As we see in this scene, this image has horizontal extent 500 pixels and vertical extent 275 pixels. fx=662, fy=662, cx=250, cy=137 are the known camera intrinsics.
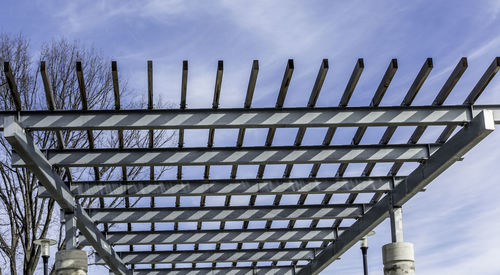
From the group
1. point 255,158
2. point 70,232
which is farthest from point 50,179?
point 255,158

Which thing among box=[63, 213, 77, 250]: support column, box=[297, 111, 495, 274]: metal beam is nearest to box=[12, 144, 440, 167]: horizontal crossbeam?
box=[297, 111, 495, 274]: metal beam

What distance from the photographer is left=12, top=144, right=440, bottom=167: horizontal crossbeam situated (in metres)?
10.8

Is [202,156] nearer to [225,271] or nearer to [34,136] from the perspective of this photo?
[225,271]

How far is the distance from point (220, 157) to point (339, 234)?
234 inches

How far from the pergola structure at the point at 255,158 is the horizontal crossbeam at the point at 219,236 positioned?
23 mm

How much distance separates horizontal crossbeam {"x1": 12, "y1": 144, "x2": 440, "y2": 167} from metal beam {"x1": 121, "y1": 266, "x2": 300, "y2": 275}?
26.1ft

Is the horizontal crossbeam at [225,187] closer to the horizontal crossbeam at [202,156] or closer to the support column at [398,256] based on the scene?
the support column at [398,256]

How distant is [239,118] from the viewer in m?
9.71

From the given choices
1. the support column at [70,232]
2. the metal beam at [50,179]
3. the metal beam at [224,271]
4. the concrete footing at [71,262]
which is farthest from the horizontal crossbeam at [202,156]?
the metal beam at [224,271]

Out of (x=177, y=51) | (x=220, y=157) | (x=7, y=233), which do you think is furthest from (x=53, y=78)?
(x=220, y=157)

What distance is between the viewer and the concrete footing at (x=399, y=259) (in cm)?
1207

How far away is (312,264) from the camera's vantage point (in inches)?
699

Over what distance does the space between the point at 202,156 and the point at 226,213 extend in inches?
128

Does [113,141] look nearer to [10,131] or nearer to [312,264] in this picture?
[312,264]
